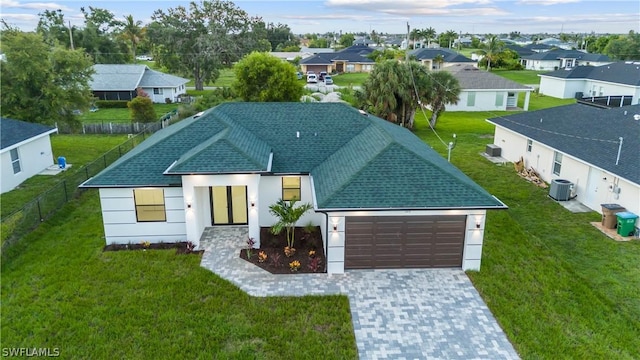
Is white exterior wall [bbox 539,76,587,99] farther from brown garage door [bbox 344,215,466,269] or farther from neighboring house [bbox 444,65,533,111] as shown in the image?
brown garage door [bbox 344,215,466,269]

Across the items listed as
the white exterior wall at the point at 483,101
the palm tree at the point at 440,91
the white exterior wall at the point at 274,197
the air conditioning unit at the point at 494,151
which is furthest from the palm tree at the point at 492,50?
the white exterior wall at the point at 274,197

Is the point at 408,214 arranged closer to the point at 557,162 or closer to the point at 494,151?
the point at 557,162

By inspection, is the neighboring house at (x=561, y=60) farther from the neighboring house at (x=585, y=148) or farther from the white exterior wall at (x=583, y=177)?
the white exterior wall at (x=583, y=177)

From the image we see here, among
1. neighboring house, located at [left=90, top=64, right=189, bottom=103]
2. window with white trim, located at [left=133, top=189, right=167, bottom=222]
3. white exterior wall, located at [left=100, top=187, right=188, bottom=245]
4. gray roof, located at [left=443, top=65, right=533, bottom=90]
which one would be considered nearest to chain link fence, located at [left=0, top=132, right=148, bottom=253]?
white exterior wall, located at [left=100, top=187, right=188, bottom=245]

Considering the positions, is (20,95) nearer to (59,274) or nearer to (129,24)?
(59,274)

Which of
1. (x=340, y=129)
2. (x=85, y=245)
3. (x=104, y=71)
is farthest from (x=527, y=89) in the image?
(x=104, y=71)

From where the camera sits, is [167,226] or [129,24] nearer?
[167,226]
